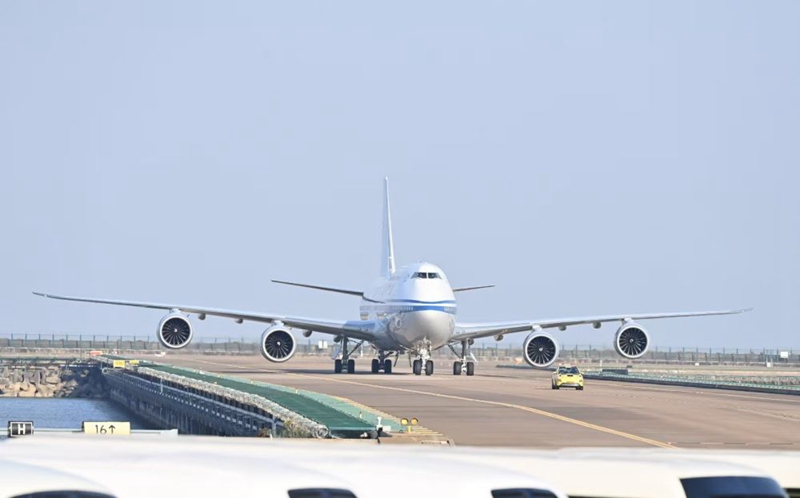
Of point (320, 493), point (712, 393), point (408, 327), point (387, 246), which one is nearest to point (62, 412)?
point (387, 246)

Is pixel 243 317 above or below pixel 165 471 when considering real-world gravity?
above

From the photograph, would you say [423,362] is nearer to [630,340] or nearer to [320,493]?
[630,340]

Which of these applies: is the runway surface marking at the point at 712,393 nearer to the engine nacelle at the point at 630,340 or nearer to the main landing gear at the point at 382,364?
the engine nacelle at the point at 630,340

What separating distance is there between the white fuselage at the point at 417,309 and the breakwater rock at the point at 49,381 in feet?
181

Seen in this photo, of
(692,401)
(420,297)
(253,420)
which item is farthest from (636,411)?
(420,297)

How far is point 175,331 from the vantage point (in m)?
71.2

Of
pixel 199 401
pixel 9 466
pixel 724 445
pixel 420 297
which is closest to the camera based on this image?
pixel 9 466

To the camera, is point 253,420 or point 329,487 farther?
point 253,420

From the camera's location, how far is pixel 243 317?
76625 millimetres

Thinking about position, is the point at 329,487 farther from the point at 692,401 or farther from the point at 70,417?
the point at 70,417

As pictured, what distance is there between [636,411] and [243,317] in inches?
1337

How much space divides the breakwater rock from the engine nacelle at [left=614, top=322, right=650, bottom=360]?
203 ft

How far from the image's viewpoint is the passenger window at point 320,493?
28.0 ft

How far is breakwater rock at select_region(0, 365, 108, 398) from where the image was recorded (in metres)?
127
